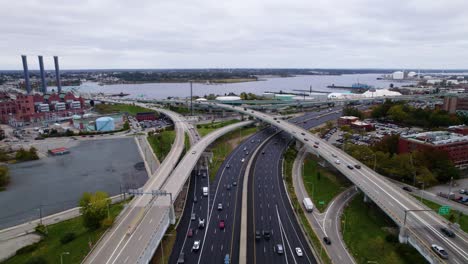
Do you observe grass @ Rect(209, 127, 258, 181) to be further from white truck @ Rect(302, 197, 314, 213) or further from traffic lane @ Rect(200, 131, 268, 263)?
white truck @ Rect(302, 197, 314, 213)

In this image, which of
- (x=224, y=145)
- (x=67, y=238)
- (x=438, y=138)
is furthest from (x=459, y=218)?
(x=224, y=145)

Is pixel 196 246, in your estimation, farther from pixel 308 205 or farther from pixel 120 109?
pixel 120 109

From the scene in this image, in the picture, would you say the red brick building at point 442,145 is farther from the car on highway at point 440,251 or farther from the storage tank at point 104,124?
the storage tank at point 104,124

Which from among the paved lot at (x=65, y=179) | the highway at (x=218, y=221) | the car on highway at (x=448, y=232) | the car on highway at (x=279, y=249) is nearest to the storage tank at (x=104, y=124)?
the paved lot at (x=65, y=179)

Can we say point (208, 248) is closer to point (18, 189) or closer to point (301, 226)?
point (301, 226)

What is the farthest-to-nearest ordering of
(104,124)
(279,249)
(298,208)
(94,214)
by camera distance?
1. (104,124)
2. (298,208)
3. (94,214)
4. (279,249)

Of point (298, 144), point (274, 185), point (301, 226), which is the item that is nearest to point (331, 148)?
point (298, 144)

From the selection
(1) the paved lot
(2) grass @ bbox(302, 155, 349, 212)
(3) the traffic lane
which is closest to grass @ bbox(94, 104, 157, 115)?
(1) the paved lot
